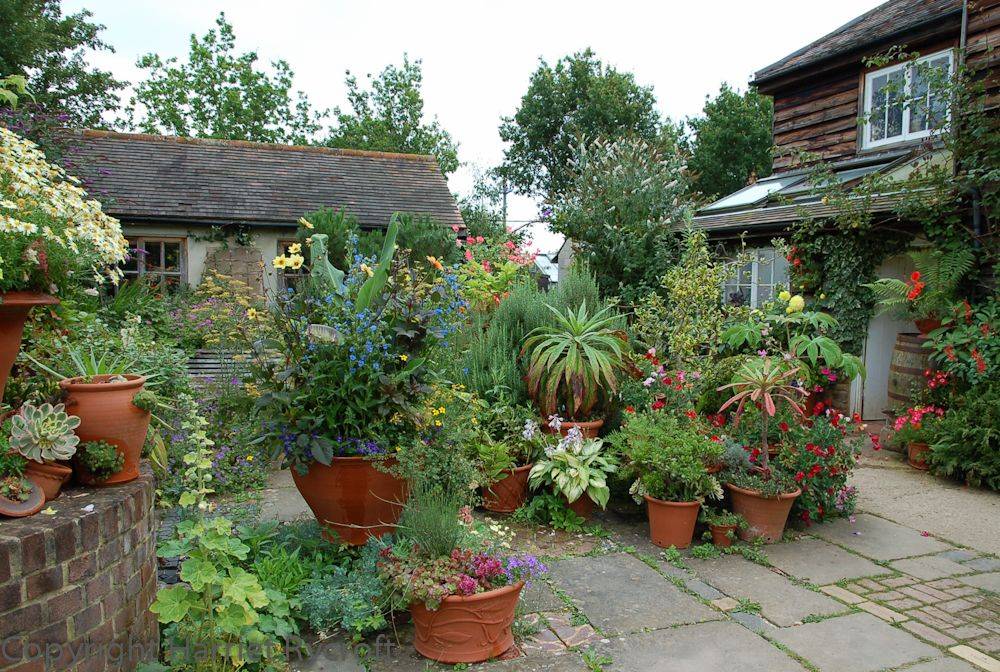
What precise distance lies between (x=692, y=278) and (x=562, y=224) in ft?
13.9

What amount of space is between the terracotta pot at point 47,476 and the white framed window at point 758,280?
25.8 feet

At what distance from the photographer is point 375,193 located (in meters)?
15.3

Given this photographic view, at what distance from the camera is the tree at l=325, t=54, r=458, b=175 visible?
28.9 m

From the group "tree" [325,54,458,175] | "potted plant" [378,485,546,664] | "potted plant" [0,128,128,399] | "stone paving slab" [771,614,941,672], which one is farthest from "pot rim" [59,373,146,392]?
"tree" [325,54,458,175]

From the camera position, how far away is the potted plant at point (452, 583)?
9.22 ft

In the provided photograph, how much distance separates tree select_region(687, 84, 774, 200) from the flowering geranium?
83.9 ft

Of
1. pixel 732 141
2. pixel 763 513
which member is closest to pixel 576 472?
pixel 763 513

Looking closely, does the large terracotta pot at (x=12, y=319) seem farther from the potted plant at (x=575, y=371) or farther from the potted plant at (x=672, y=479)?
the potted plant at (x=672, y=479)

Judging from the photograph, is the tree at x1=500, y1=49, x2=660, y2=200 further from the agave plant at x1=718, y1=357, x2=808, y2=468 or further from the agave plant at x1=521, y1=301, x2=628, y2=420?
the agave plant at x1=718, y1=357, x2=808, y2=468

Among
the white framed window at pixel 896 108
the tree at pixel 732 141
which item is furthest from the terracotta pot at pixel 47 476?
the tree at pixel 732 141

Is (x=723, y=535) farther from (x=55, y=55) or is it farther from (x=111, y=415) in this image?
(x=55, y=55)

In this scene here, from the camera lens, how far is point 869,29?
9.16 metres

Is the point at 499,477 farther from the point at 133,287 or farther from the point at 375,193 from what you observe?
the point at 375,193

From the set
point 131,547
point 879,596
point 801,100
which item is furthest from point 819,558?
point 801,100
